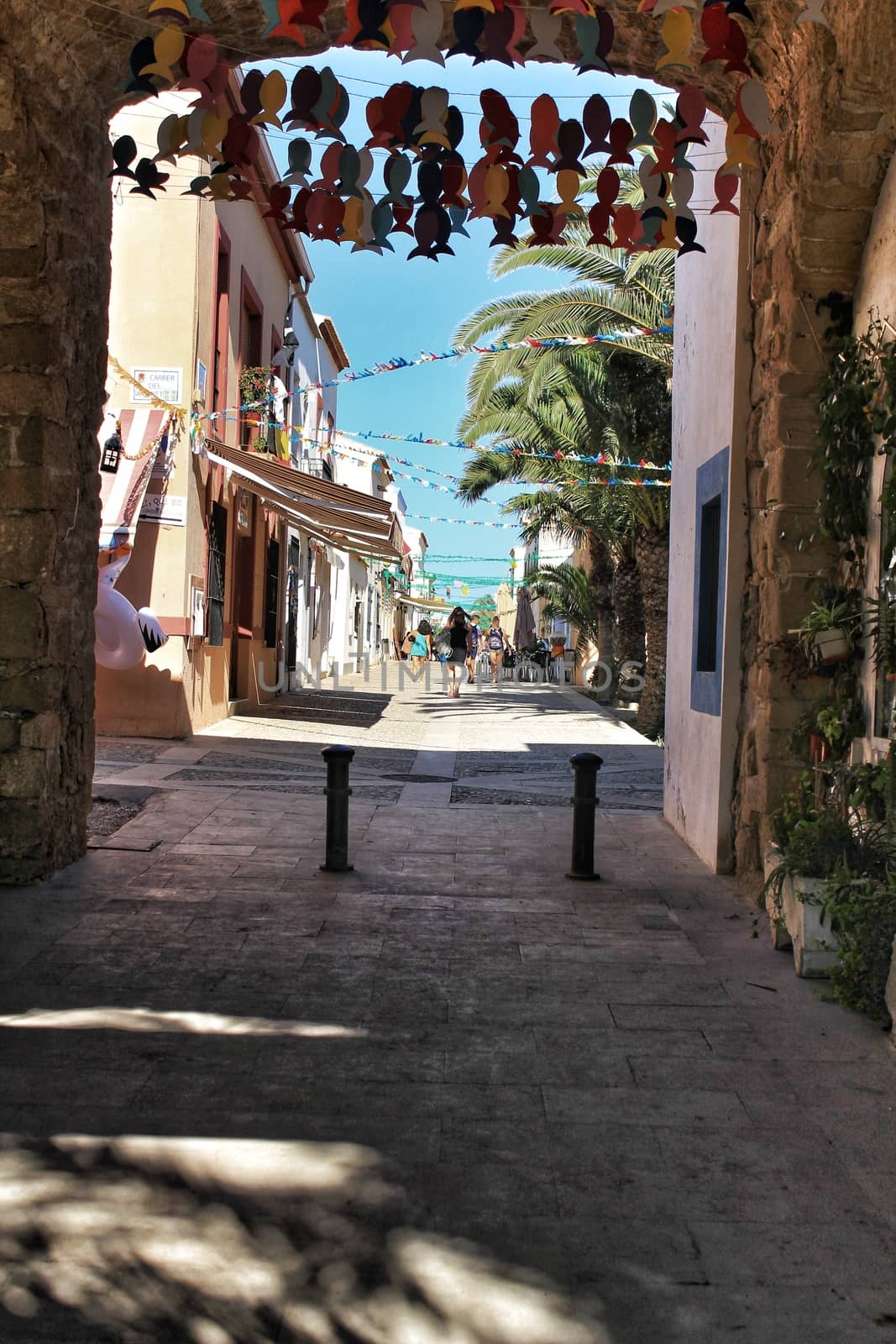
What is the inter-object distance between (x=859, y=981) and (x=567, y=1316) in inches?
91.8

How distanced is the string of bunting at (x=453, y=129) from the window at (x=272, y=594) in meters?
12.1

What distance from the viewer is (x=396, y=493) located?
2356 inches

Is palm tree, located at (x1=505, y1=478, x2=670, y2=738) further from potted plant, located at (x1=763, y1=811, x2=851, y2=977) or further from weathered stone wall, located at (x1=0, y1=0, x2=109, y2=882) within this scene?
potted plant, located at (x1=763, y1=811, x2=851, y2=977)

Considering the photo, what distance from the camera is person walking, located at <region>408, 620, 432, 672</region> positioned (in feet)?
133

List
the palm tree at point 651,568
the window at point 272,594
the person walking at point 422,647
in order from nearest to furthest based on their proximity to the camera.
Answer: the palm tree at point 651,568, the window at point 272,594, the person walking at point 422,647

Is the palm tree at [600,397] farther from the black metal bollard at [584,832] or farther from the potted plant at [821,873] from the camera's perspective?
the potted plant at [821,873]

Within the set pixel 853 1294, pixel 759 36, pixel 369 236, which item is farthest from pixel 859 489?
pixel 853 1294

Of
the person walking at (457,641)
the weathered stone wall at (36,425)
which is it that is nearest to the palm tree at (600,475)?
the person walking at (457,641)

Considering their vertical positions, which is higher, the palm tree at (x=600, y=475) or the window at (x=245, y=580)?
the palm tree at (x=600, y=475)

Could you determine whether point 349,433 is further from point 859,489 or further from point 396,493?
point 396,493

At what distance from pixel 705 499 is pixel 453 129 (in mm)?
→ 2831

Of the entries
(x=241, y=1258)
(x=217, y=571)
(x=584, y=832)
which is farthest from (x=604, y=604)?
(x=241, y=1258)

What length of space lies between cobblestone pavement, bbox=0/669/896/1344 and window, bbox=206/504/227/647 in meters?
7.17

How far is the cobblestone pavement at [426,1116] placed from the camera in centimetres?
254
